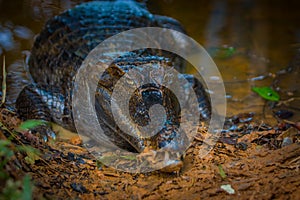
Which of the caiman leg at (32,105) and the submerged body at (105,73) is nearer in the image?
the submerged body at (105,73)

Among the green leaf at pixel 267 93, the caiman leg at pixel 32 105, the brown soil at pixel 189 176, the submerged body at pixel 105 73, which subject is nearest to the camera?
the brown soil at pixel 189 176

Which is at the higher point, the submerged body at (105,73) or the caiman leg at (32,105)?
the submerged body at (105,73)

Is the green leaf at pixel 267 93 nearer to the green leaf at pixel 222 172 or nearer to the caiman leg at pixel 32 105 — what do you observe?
the green leaf at pixel 222 172

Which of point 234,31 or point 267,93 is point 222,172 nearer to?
point 267,93

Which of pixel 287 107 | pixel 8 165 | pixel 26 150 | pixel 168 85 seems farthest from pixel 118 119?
pixel 287 107

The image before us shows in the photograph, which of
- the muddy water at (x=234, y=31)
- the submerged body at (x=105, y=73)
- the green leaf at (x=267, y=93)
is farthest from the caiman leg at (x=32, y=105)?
the green leaf at (x=267, y=93)

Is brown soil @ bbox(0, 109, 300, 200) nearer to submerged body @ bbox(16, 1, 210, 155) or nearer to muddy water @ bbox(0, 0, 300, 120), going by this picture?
submerged body @ bbox(16, 1, 210, 155)

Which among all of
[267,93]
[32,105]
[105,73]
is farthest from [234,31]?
[32,105]
